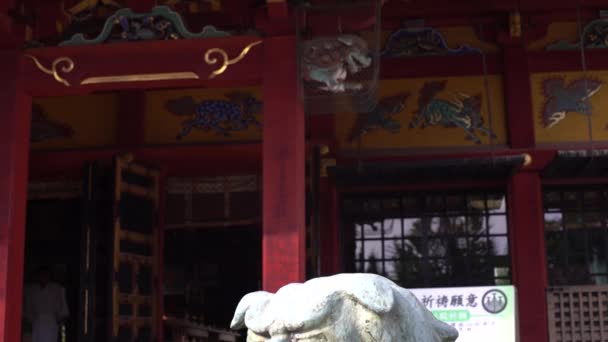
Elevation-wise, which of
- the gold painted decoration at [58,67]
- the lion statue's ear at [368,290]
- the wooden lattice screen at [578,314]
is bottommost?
the wooden lattice screen at [578,314]

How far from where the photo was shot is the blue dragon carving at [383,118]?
882 centimetres

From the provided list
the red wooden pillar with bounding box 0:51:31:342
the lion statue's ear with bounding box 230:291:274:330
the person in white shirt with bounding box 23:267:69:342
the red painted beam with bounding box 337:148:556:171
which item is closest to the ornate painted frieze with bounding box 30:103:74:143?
the person in white shirt with bounding box 23:267:69:342

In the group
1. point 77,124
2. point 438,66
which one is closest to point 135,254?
point 77,124

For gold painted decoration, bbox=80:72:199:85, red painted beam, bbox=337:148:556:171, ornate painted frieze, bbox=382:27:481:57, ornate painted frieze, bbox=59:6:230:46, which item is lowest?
red painted beam, bbox=337:148:556:171

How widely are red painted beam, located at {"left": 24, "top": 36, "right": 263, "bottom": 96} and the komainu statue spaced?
459 centimetres

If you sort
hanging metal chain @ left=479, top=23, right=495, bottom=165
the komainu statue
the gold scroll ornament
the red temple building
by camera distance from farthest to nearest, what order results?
hanging metal chain @ left=479, top=23, right=495, bottom=165, the red temple building, the gold scroll ornament, the komainu statue

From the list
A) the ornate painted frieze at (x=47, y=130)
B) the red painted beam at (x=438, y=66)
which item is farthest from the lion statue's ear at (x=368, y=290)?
the ornate painted frieze at (x=47, y=130)

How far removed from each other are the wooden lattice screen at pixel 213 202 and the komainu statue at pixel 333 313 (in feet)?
22.0

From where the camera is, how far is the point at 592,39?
344 inches

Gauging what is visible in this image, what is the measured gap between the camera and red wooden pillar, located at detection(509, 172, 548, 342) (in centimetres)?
820

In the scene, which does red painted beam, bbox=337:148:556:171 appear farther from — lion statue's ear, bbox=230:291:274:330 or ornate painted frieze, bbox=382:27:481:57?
lion statue's ear, bbox=230:291:274:330

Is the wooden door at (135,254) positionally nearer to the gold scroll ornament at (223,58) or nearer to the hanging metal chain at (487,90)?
the gold scroll ornament at (223,58)

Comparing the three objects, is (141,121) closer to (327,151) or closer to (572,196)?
(327,151)

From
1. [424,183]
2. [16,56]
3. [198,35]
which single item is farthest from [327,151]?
[16,56]
